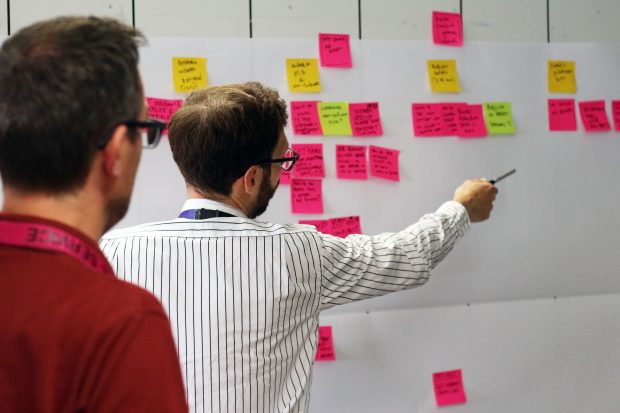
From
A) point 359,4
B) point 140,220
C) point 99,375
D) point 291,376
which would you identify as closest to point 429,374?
point 291,376

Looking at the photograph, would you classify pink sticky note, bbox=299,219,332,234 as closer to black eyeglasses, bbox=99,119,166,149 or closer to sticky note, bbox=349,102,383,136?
sticky note, bbox=349,102,383,136

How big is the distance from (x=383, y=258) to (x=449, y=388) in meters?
0.59

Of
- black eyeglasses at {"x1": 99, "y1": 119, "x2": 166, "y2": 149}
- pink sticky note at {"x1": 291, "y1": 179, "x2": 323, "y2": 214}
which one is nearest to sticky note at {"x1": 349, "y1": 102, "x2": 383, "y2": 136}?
pink sticky note at {"x1": 291, "y1": 179, "x2": 323, "y2": 214}

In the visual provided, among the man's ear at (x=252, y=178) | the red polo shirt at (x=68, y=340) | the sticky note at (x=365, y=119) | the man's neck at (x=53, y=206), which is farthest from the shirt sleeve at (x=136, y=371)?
the sticky note at (x=365, y=119)

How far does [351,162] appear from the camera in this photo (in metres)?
1.62

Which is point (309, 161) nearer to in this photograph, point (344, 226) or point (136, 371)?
point (344, 226)

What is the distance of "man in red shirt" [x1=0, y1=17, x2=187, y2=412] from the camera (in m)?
0.52

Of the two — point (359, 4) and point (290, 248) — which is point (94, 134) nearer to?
point (290, 248)

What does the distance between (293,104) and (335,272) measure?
0.55 metres

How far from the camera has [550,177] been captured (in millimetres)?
1752

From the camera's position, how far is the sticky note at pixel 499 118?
1707 mm

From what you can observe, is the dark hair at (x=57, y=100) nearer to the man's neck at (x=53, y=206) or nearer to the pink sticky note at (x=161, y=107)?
→ the man's neck at (x=53, y=206)

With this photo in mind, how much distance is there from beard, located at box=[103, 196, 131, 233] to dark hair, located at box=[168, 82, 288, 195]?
18.1 inches

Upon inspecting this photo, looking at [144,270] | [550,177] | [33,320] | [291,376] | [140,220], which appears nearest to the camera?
[33,320]
